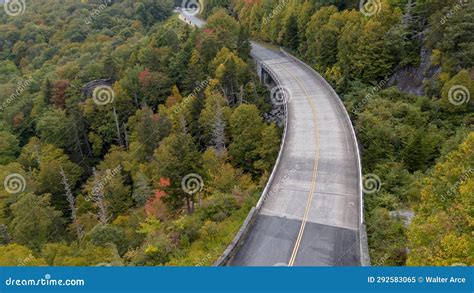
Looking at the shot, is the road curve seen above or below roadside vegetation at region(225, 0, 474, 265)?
below

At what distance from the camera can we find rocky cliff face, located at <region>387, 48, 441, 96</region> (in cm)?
3588

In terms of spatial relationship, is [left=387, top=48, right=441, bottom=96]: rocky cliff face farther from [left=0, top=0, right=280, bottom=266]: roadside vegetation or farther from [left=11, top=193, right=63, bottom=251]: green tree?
[left=11, top=193, right=63, bottom=251]: green tree

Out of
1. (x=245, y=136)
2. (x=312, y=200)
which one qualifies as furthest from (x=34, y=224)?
(x=312, y=200)

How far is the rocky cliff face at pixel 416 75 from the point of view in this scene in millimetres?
35881

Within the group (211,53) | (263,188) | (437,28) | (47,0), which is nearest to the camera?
(263,188)

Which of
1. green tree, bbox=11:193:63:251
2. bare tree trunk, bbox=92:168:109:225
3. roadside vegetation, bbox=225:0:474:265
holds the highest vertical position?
roadside vegetation, bbox=225:0:474:265

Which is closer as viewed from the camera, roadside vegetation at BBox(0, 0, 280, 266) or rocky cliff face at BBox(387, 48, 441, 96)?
roadside vegetation at BBox(0, 0, 280, 266)

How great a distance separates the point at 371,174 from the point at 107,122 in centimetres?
4033

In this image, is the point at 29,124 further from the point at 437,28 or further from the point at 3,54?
the point at 437,28

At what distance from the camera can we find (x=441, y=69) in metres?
34.4

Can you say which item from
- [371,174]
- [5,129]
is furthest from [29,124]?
[371,174]

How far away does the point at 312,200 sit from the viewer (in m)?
22.8

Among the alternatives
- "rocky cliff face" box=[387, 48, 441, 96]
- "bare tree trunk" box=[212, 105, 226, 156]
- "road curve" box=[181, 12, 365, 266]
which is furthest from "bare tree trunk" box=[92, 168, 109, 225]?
"rocky cliff face" box=[387, 48, 441, 96]

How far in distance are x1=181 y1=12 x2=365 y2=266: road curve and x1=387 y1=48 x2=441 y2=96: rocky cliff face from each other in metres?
7.14
